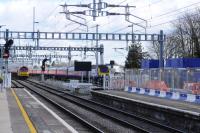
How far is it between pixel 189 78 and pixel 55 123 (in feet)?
49.4

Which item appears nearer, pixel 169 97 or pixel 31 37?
pixel 169 97

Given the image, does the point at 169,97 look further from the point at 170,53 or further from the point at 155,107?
the point at 170,53

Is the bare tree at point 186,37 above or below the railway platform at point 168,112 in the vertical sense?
above

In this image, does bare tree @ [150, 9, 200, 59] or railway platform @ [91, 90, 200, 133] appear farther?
bare tree @ [150, 9, 200, 59]

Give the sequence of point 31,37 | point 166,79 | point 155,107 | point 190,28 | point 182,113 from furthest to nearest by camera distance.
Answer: point 190,28, point 31,37, point 166,79, point 155,107, point 182,113

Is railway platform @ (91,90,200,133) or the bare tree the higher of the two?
the bare tree

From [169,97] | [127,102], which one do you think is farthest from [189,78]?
[127,102]

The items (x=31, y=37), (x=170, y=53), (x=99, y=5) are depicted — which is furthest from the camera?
(x=170, y=53)

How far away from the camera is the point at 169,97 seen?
120ft

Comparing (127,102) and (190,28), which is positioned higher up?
(190,28)

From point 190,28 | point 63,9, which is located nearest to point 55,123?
point 63,9

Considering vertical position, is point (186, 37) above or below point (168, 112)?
above

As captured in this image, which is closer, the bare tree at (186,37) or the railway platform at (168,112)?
the railway platform at (168,112)

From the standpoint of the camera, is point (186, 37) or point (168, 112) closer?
point (168, 112)
